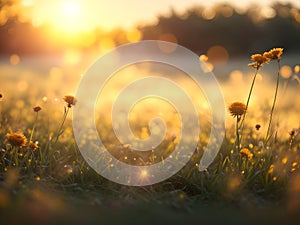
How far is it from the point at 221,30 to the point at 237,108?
21.2m

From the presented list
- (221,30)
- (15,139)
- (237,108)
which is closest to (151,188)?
(237,108)

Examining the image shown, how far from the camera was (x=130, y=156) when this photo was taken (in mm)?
3908

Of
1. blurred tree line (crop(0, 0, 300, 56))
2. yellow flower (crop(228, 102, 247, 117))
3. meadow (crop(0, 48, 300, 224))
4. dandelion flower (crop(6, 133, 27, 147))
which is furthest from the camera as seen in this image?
blurred tree line (crop(0, 0, 300, 56))

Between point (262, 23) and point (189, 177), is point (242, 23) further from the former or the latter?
point (189, 177)

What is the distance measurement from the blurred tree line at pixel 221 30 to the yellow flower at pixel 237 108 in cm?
2038

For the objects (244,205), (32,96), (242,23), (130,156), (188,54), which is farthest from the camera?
(188,54)

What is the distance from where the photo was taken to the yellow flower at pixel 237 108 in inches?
135

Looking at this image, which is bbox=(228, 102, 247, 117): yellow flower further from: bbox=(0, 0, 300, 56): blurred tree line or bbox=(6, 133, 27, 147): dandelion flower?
bbox=(0, 0, 300, 56): blurred tree line

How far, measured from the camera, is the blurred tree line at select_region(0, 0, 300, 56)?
23.1 metres

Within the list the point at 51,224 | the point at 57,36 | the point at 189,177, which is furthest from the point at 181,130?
the point at 57,36

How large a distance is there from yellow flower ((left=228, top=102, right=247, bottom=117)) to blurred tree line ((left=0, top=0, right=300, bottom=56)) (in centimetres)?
2038

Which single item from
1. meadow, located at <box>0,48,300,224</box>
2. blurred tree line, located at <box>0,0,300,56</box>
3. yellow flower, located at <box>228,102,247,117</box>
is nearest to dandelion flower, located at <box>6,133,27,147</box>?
meadow, located at <box>0,48,300,224</box>

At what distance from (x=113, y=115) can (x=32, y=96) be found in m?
2.36

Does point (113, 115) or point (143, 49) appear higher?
point (143, 49)
